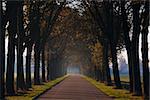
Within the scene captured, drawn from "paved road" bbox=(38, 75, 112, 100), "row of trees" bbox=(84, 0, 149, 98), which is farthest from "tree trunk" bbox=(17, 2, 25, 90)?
"row of trees" bbox=(84, 0, 149, 98)

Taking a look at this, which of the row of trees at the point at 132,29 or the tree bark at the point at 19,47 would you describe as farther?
the tree bark at the point at 19,47

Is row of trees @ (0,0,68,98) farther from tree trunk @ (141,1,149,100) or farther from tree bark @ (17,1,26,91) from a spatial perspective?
tree trunk @ (141,1,149,100)

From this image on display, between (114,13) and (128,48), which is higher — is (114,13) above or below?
above

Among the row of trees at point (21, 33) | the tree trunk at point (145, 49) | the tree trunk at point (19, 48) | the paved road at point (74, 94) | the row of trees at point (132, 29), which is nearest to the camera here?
the tree trunk at point (145, 49)

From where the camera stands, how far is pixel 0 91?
3116 centimetres

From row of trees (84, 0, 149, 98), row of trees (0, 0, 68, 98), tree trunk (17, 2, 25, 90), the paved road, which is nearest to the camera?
row of trees (84, 0, 149, 98)

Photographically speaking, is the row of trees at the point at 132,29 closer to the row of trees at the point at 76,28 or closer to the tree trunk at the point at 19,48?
the row of trees at the point at 76,28

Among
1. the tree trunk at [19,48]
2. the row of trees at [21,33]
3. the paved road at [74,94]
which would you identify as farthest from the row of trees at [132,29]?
the tree trunk at [19,48]

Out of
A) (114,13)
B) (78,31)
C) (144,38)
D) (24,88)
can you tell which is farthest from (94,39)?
(144,38)

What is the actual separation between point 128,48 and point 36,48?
22.6 m

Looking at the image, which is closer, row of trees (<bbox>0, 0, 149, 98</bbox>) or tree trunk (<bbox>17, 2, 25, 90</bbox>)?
row of trees (<bbox>0, 0, 149, 98</bbox>)

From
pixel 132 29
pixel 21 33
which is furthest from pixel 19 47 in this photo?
pixel 132 29

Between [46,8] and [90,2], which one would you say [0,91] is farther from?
[46,8]

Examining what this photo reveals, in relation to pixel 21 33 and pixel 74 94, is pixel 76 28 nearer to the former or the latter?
pixel 21 33
